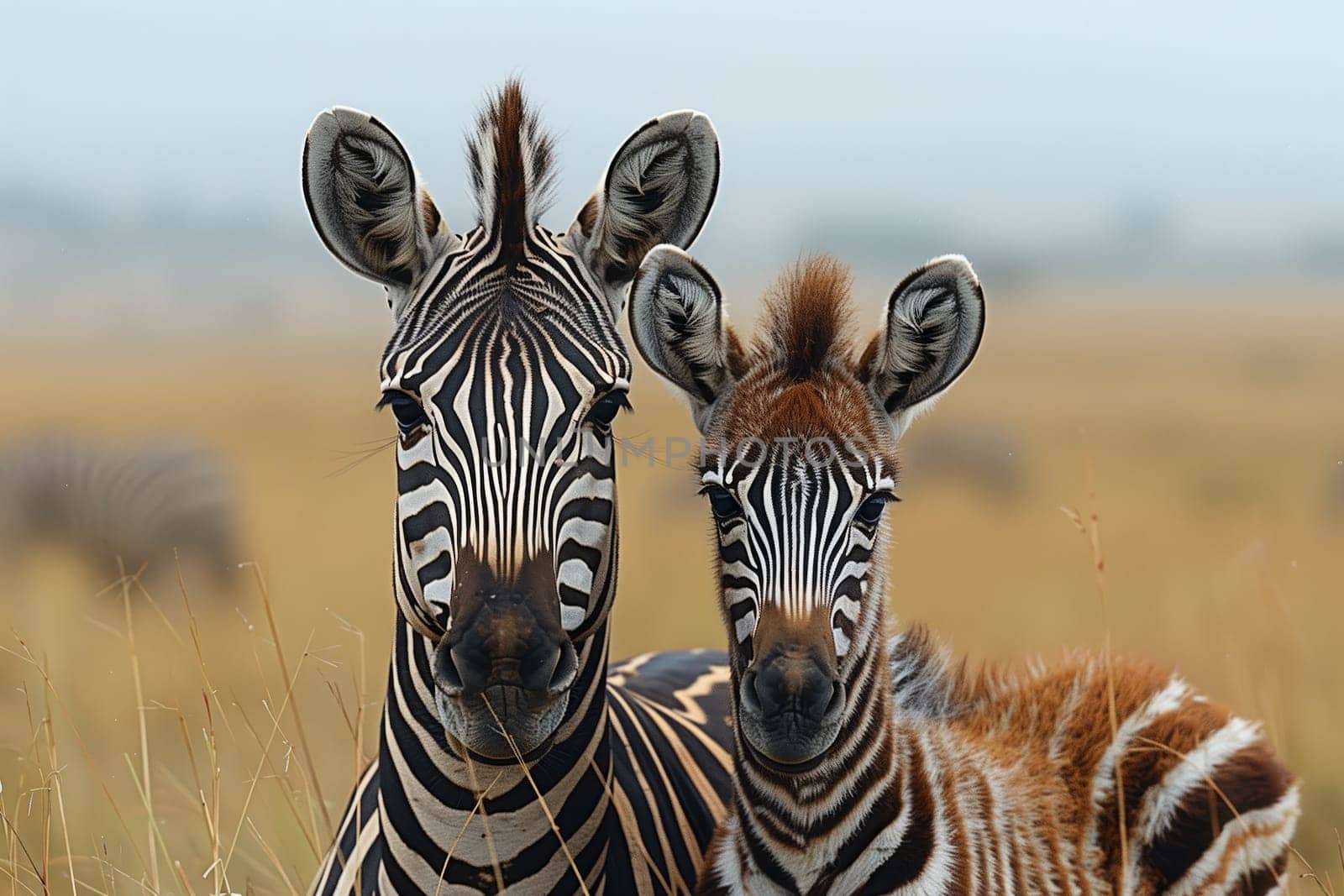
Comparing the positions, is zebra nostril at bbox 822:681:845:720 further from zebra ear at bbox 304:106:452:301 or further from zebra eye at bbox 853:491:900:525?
zebra ear at bbox 304:106:452:301

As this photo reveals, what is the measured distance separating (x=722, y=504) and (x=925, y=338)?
107cm

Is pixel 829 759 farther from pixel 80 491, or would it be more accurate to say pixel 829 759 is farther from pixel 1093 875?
pixel 80 491

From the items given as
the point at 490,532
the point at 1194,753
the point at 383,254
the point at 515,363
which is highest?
the point at 383,254

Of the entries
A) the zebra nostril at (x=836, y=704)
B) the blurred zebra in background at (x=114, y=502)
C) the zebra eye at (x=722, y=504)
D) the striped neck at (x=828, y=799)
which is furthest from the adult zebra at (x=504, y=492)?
the blurred zebra in background at (x=114, y=502)

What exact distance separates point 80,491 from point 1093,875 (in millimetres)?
18700

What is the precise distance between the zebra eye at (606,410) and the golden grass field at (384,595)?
2.18ft

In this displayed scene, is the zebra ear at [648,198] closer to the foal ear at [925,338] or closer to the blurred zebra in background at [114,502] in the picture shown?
the foal ear at [925,338]

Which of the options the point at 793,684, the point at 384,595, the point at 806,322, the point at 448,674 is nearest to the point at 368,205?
the point at 806,322

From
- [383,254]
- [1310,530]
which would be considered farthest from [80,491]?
[1310,530]

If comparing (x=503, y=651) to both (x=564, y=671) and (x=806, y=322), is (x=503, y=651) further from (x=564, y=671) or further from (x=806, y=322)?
(x=806, y=322)

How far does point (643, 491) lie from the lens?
3306 cm

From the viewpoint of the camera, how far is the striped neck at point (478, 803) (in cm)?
458

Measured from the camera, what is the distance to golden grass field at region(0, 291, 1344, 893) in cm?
773

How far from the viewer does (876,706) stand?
470 cm
